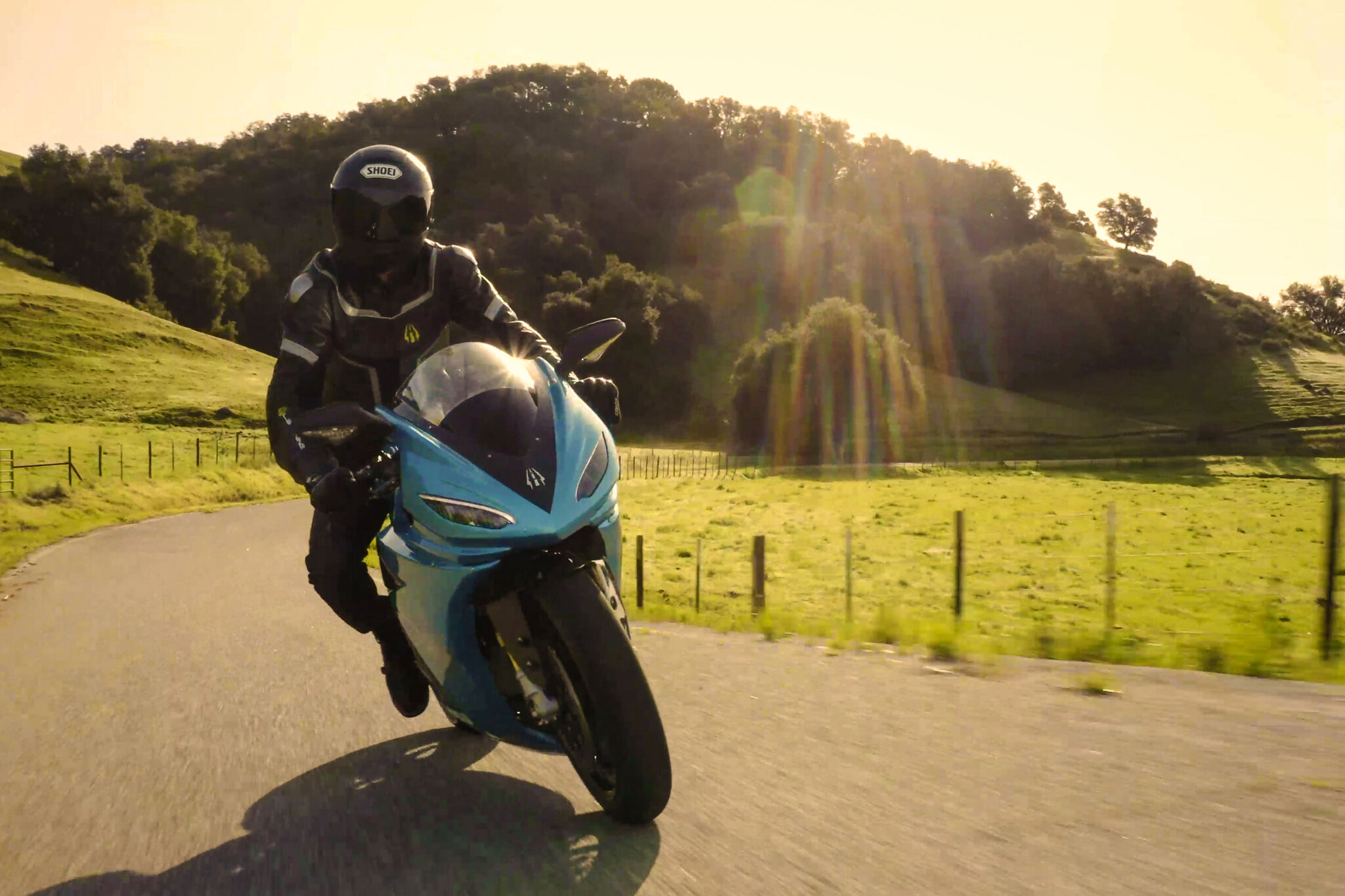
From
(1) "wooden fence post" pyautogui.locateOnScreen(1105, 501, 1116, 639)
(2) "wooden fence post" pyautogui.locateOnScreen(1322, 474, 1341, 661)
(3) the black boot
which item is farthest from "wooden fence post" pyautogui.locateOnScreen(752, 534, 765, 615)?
(3) the black boot

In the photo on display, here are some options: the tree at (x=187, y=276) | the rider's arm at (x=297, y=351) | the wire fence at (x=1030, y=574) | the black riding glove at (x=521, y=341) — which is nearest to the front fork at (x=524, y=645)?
the rider's arm at (x=297, y=351)

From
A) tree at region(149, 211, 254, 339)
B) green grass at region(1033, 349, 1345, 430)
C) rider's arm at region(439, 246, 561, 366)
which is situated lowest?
rider's arm at region(439, 246, 561, 366)

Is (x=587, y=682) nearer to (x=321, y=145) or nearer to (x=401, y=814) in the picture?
(x=401, y=814)

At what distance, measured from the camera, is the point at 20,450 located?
42.3 m

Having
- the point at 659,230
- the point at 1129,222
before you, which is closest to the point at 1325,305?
the point at 1129,222

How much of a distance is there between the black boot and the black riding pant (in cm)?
9

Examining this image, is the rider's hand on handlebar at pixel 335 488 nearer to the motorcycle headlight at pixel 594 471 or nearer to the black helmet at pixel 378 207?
the motorcycle headlight at pixel 594 471

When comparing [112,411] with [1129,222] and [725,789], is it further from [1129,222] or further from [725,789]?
[1129,222]

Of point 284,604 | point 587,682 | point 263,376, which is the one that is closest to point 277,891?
point 587,682

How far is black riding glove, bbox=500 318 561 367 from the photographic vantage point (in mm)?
4531

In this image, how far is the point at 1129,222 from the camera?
132 meters

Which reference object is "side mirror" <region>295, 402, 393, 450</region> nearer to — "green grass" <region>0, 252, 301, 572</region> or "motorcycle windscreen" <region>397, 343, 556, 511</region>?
"motorcycle windscreen" <region>397, 343, 556, 511</region>

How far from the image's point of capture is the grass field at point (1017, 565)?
8.31 m

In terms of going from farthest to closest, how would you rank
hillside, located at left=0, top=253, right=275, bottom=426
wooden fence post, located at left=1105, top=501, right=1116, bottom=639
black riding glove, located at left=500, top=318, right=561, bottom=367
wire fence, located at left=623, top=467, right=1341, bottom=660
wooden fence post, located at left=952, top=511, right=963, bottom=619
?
hillside, located at left=0, top=253, right=275, bottom=426 < wooden fence post, located at left=952, top=511, right=963, bottom=619 < wire fence, located at left=623, top=467, right=1341, bottom=660 < wooden fence post, located at left=1105, top=501, right=1116, bottom=639 < black riding glove, located at left=500, top=318, right=561, bottom=367
